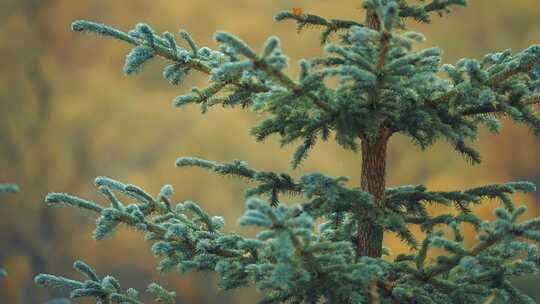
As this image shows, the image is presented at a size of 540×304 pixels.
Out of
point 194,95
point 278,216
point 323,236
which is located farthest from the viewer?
point 323,236

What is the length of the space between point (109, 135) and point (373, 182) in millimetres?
5362

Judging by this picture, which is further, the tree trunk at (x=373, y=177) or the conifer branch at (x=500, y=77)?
the tree trunk at (x=373, y=177)

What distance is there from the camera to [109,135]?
7.59 m

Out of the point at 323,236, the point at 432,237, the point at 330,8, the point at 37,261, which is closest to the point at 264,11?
the point at 330,8

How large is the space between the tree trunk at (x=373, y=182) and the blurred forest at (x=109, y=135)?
15.3 ft

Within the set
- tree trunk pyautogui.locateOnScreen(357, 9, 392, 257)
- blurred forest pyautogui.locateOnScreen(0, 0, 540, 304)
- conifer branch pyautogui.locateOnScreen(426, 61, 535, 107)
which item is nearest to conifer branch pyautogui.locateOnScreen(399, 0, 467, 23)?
tree trunk pyautogui.locateOnScreen(357, 9, 392, 257)

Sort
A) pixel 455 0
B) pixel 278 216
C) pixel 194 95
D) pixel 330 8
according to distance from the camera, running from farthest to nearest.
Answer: pixel 330 8
pixel 194 95
pixel 455 0
pixel 278 216

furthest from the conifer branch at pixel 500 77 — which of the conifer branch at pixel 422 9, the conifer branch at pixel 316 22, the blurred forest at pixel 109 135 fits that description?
the blurred forest at pixel 109 135

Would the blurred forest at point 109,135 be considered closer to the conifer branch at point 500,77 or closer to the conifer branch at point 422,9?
the conifer branch at point 422,9

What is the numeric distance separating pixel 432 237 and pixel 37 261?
610 cm

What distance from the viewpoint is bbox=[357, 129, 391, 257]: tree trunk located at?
2510 mm

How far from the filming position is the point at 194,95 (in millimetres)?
2445

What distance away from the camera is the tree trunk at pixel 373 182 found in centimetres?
251

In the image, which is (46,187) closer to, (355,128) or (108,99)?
(108,99)
